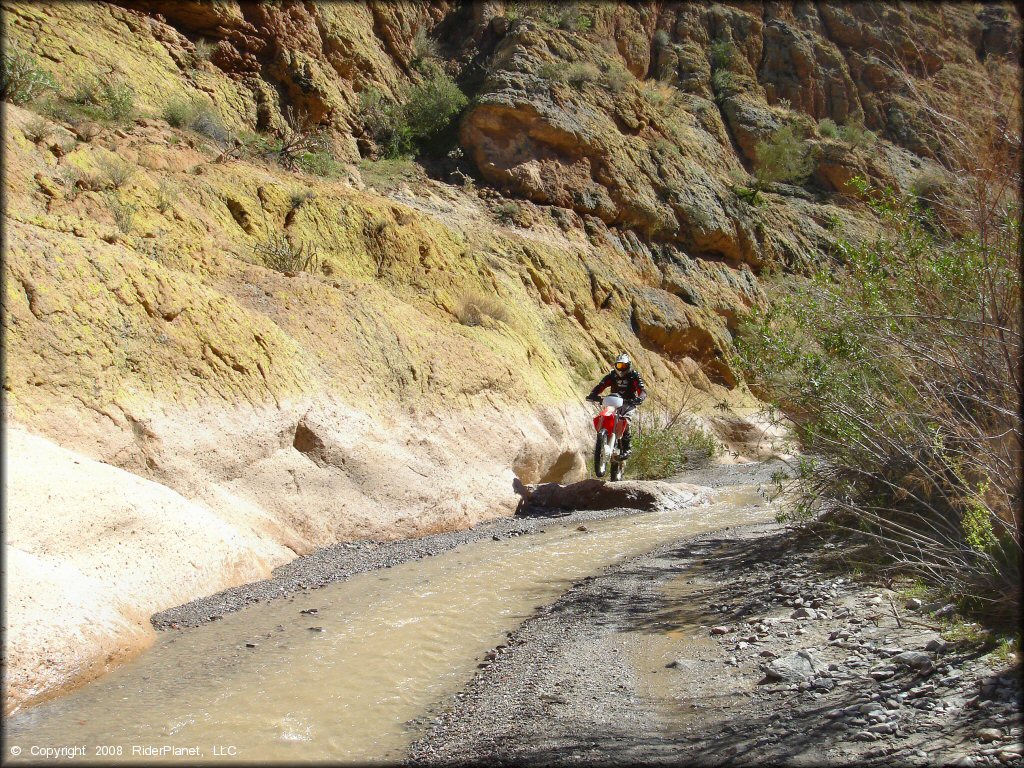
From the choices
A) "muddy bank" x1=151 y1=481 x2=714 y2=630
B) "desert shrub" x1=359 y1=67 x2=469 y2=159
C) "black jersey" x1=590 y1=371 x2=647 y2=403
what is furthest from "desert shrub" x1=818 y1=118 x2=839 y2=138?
"muddy bank" x1=151 y1=481 x2=714 y2=630

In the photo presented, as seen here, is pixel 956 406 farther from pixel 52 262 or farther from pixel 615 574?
pixel 52 262

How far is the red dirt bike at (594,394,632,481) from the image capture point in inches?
461

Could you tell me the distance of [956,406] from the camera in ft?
15.1

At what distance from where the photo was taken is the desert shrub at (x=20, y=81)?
973 cm

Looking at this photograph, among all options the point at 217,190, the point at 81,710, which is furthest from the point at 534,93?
the point at 81,710

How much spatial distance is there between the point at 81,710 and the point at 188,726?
0.63 metres

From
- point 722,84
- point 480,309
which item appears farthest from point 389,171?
point 722,84

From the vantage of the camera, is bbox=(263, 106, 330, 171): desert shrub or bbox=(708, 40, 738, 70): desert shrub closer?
bbox=(263, 106, 330, 171): desert shrub

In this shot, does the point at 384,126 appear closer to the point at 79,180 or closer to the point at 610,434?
the point at 79,180

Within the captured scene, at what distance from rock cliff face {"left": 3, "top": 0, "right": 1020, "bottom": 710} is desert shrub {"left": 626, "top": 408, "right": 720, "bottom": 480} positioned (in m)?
1.55

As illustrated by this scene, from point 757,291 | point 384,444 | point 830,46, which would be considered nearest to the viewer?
point 384,444

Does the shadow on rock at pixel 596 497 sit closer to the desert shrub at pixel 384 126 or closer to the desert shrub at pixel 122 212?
the desert shrub at pixel 122 212

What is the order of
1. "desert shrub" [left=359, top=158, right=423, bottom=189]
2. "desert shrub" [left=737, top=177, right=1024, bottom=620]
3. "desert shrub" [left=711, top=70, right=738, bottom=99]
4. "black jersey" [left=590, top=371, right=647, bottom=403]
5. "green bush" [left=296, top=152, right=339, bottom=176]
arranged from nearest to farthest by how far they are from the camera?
"desert shrub" [left=737, top=177, right=1024, bottom=620]
"black jersey" [left=590, top=371, right=647, bottom=403]
"green bush" [left=296, top=152, right=339, bottom=176]
"desert shrub" [left=359, top=158, right=423, bottom=189]
"desert shrub" [left=711, top=70, right=738, bottom=99]

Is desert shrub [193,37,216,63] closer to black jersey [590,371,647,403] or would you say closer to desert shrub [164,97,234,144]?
desert shrub [164,97,234,144]
